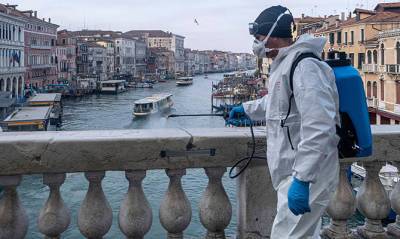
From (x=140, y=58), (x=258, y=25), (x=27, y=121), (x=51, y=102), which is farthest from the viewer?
(x=140, y=58)

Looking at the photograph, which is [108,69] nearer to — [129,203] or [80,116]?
[80,116]

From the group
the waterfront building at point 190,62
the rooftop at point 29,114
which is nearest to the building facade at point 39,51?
the rooftop at point 29,114

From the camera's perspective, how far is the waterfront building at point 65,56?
206ft

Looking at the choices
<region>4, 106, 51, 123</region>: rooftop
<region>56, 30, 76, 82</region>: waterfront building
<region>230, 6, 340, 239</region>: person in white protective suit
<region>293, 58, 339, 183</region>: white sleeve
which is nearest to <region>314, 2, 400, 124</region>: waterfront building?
<region>4, 106, 51, 123</region>: rooftop

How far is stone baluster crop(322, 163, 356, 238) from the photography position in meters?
2.46

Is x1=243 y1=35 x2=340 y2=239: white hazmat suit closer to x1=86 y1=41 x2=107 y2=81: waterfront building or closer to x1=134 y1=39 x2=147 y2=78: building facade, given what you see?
x1=86 y1=41 x2=107 y2=81: waterfront building

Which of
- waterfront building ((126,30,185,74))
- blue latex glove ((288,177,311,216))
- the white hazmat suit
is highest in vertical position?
waterfront building ((126,30,185,74))

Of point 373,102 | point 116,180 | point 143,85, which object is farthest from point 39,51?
point 116,180

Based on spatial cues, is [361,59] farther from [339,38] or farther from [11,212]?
[11,212]

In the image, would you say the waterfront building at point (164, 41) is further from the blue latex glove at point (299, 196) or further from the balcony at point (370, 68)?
the blue latex glove at point (299, 196)

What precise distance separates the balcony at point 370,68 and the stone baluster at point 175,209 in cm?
2565

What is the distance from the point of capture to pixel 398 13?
29344 millimetres

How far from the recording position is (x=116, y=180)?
52.3 feet

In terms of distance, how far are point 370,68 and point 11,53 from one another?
28.0m
